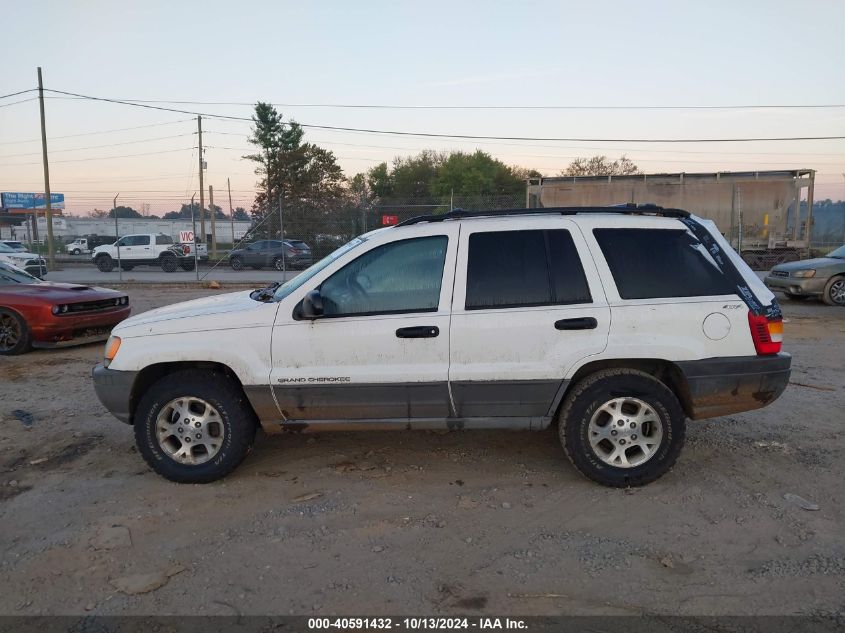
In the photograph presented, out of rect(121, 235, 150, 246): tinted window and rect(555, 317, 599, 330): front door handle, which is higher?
rect(121, 235, 150, 246): tinted window

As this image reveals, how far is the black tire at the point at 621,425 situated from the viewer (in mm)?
4047

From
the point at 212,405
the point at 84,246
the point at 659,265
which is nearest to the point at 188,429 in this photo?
the point at 212,405

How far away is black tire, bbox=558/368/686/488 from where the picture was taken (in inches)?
159

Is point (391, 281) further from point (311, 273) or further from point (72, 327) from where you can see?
point (72, 327)

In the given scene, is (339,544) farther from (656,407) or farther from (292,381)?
(656,407)

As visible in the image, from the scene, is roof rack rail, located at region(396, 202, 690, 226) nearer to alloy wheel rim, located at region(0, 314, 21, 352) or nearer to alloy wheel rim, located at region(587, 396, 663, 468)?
alloy wheel rim, located at region(587, 396, 663, 468)

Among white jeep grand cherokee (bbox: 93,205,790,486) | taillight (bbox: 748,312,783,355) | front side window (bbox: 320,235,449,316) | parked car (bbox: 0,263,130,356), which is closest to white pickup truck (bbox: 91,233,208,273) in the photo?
parked car (bbox: 0,263,130,356)

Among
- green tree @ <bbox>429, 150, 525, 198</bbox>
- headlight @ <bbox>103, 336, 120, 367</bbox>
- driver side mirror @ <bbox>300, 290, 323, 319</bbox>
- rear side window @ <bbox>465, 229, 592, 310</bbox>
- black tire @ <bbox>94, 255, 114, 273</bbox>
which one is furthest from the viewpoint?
green tree @ <bbox>429, 150, 525, 198</bbox>

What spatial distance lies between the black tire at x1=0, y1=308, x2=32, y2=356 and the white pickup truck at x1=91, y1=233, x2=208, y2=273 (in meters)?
18.2

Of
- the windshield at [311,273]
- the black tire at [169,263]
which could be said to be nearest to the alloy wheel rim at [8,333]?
the windshield at [311,273]

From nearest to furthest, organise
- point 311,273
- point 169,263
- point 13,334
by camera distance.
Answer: point 311,273 → point 13,334 → point 169,263

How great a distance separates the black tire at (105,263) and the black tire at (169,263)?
2610 millimetres

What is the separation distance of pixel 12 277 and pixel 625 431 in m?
9.18

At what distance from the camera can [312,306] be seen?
158 inches
